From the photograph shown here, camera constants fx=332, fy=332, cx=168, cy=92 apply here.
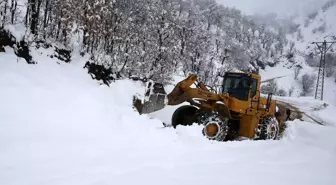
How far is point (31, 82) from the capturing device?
8.80 meters

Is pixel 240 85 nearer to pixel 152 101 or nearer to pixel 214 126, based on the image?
pixel 214 126

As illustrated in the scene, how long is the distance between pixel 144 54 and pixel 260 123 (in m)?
12.3

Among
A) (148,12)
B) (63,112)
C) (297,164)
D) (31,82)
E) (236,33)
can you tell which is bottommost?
(297,164)

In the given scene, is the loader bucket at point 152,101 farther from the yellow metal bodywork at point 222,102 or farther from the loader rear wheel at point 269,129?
the loader rear wheel at point 269,129

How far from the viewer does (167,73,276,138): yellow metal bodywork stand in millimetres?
10148

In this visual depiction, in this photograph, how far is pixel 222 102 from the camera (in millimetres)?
10172

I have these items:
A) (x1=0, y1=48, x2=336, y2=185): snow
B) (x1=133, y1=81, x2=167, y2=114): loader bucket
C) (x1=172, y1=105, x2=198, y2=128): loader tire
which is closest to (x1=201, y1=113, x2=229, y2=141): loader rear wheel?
(x1=0, y1=48, x2=336, y2=185): snow

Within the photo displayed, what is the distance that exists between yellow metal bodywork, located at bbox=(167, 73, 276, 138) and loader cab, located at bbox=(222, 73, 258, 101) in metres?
0.12

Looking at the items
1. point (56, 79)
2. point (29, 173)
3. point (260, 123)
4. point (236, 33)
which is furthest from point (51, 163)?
point (236, 33)

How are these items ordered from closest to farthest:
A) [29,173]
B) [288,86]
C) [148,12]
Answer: [29,173] → [148,12] → [288,86]

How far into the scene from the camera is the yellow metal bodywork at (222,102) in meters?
10.1

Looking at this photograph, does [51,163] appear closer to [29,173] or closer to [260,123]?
[29,173]

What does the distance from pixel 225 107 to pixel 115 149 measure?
15.4 ft

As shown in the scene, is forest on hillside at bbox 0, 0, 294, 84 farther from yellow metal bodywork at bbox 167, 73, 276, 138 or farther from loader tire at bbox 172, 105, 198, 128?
yellow metal bodywork at bbox 167, 73, 276, 138
